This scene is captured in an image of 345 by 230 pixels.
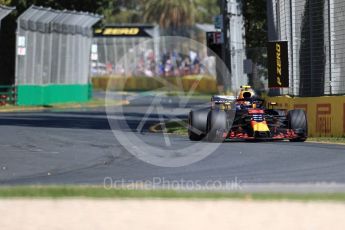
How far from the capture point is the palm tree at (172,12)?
10046 centimetres

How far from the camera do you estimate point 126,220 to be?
32.8 feet

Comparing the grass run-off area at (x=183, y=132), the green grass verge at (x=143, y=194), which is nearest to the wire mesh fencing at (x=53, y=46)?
the grass run-off area at (x=183, y=132)

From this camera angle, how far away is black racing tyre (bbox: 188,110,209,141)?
2225 cm

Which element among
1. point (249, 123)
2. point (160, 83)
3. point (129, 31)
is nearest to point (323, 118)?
point (249, 123)

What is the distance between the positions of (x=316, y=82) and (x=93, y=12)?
95.6 feet

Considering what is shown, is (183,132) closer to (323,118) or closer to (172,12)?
(323,118)

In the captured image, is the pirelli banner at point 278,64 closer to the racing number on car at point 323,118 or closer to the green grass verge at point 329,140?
the racing number on car at point 323,118

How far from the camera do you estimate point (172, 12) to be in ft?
331

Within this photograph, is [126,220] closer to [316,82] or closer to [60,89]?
[316,82]

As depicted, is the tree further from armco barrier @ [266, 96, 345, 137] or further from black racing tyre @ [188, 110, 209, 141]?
black racing tyre @ [188, 110, 209, 141]

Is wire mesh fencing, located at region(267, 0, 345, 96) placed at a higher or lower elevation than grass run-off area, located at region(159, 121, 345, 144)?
higher

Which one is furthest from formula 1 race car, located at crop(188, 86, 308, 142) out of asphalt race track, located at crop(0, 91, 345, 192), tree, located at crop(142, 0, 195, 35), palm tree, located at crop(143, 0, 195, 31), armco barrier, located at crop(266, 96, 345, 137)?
palm tree, located at crop(143, 0, 195, 31)

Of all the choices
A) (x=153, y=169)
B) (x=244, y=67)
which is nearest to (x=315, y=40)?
(x=244, y=67)

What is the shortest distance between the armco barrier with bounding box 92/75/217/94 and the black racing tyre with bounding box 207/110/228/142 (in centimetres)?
5816
